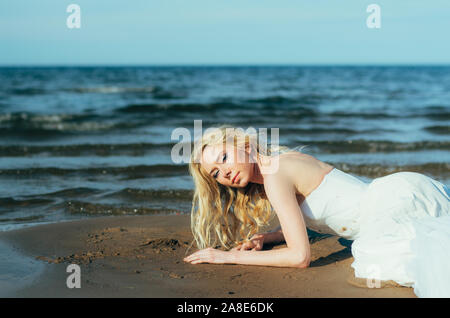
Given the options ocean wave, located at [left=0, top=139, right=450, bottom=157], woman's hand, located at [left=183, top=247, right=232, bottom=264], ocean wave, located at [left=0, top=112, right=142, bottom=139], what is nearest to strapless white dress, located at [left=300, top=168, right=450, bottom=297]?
woman's hand, located at [left=183, top=247, right=232, bottom=264]

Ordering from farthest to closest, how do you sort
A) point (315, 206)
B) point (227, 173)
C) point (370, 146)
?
point (370, 146) < point (315, 206) < point (227, 173)

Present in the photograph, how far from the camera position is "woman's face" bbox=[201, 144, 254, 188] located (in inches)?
152

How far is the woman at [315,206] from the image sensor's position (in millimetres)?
3451

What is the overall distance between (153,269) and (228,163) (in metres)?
1.08

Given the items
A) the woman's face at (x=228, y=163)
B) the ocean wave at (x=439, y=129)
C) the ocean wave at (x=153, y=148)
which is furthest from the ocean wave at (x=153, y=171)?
the ocean wave at (x=439, y=129)

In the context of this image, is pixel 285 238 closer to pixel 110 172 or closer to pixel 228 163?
pixel 228 163

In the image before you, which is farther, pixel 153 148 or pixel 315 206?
pixel 153 148

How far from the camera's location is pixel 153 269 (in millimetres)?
3947

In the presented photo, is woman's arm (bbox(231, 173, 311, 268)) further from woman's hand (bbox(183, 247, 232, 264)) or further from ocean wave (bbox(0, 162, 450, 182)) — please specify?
ocean wave (bbox(0, 162, 450, 182))

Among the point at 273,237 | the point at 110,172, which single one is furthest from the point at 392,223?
the point at 110,172

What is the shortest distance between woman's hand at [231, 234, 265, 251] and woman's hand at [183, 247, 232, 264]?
349 mm

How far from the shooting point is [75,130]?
12.9 meters

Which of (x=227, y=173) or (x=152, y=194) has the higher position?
(x=227, y=173)
